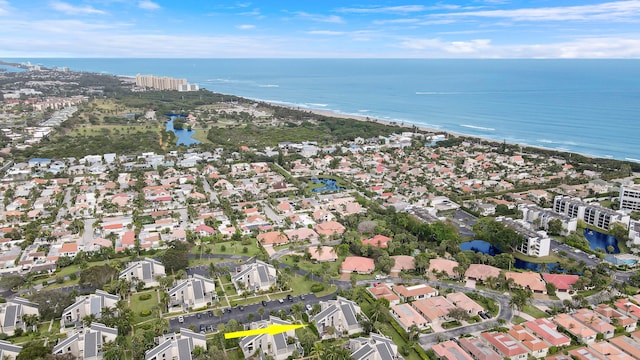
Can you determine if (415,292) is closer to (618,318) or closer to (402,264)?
(402,264)

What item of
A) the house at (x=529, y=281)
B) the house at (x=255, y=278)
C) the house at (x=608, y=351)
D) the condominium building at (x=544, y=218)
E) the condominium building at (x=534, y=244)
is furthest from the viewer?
the condominium building at (x=544, y=218)

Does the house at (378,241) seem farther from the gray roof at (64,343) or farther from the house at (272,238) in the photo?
the gray roof at (64,343)

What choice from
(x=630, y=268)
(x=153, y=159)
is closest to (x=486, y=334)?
(x=630, y=268)

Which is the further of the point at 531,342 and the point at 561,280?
the point at 561,280

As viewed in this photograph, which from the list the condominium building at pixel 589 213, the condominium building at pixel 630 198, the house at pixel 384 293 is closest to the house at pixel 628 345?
the house at pixel 384 293

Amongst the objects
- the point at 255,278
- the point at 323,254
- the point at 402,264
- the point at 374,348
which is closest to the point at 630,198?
the point at 402,264

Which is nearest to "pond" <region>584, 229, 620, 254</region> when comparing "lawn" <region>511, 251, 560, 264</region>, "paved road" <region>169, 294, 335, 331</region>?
"lawn" <region>511, 251, 560, 264</region>
